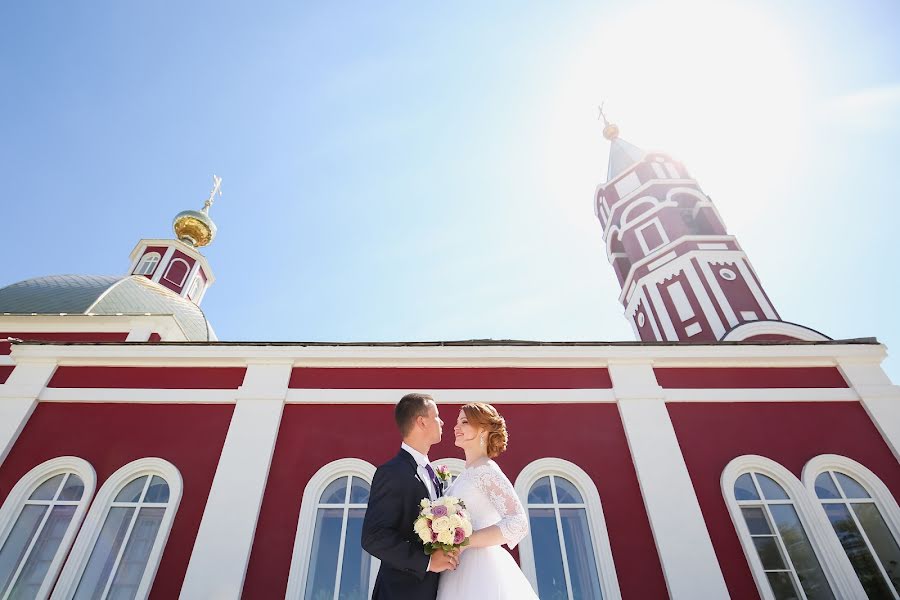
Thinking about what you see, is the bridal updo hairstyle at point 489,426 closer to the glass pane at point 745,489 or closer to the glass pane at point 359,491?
the glass pane at point 359,491

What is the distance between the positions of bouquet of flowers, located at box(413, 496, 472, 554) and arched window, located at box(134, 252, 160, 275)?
22.2 m

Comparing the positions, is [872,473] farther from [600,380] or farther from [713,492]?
[600,380]

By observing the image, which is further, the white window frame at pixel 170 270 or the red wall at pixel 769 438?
the white window frame at pixel 170 270

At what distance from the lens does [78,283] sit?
1581 centimetres

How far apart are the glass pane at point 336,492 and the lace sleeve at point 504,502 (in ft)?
14.8

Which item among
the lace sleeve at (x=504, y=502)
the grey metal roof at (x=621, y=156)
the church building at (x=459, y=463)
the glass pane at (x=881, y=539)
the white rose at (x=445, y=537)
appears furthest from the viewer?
the grey metal roof at (x=621, y=156)

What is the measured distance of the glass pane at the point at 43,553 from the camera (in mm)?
6840

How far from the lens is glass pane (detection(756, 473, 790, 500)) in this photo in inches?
297

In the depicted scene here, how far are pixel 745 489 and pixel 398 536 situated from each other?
6.58m

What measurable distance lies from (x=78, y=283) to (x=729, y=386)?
17.6 m

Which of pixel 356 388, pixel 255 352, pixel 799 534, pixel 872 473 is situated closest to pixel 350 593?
pixel 356 388

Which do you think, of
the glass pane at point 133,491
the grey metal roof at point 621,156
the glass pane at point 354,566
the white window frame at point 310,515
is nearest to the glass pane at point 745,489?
the white window frame at point 310,515

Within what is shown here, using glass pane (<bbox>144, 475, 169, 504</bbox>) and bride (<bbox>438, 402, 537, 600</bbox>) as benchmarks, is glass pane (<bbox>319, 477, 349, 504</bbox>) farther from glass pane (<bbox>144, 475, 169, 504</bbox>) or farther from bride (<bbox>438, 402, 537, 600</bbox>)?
bride (<bbox>438, 402, 537, 600</bbox>)

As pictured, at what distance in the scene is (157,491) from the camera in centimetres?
754
